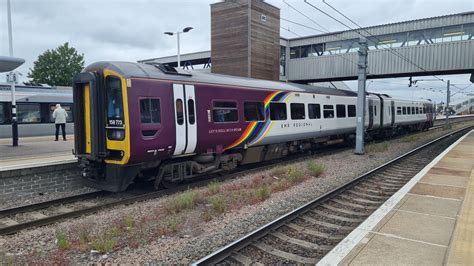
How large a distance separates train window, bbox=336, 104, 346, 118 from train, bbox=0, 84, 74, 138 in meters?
13.1

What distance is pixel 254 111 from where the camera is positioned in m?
11.8

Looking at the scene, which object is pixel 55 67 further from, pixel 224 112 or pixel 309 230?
pixel 309 230

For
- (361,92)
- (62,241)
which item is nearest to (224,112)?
(62,241)

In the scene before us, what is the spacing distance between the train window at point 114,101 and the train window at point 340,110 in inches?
468

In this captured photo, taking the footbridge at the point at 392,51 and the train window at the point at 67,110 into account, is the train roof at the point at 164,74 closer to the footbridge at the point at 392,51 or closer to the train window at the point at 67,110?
the footbridge at the point at 392,51

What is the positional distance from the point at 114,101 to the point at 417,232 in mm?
6564

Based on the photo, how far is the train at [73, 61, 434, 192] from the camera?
320 inches

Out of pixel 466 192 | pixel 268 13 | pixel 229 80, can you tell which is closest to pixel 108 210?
pixel 229 80

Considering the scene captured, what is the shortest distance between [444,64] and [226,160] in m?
20.7

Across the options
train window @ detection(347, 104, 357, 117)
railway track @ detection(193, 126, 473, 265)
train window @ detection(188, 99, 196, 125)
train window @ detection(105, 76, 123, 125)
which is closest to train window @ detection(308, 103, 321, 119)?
train window @ detection(347, 104, 357, 117)

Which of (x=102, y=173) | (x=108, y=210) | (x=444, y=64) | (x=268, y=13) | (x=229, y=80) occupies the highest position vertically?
(x=268, y=13)

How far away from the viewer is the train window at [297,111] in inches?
539

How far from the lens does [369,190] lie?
894cm

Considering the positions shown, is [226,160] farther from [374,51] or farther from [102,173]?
[374,51]
